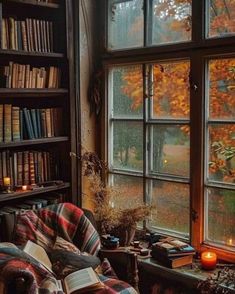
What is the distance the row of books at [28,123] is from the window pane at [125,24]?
74 centimetres

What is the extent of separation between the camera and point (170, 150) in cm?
329

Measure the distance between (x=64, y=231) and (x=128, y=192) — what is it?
799mm

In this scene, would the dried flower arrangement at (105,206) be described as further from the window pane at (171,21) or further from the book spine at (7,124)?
the window pane at (171,21)

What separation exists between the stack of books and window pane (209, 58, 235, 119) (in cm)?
90

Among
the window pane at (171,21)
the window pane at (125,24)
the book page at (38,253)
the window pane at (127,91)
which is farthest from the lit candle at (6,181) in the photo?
the window pane at (171,21)

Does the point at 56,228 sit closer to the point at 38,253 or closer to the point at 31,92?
the point at 38,253

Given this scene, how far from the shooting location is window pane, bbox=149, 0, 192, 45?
10.2 feet

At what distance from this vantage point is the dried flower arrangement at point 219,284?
2613 millimetres

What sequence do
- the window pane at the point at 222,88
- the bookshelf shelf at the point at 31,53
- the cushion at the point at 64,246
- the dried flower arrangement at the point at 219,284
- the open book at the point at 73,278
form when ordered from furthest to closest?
the bookshelf shelf at the point at 31,53 → the window pane at the point at 222,88 → the cushion at the point at 64,246 → the dried flower arrangement at the point at 219,284 → the open book at the point at 73,278

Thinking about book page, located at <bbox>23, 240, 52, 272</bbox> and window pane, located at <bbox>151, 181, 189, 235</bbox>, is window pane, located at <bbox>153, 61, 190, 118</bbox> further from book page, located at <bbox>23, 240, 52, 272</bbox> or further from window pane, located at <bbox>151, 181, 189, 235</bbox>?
book page, located at <bbox>23, 240, 52, 272</bbox>

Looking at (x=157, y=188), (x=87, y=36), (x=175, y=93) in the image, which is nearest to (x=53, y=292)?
(x=157, y=188)

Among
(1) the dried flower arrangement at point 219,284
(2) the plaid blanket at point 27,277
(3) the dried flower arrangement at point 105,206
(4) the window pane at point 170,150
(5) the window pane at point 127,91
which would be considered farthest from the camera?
(5) the window pane at point 127,91

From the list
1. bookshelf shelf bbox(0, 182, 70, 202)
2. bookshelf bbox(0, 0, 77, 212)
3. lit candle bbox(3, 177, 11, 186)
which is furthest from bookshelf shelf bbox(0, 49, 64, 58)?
bookshelf shelf bbox(0, 182, 70, 202)

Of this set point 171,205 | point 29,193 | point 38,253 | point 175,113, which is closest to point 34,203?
Answer: point 29,193
